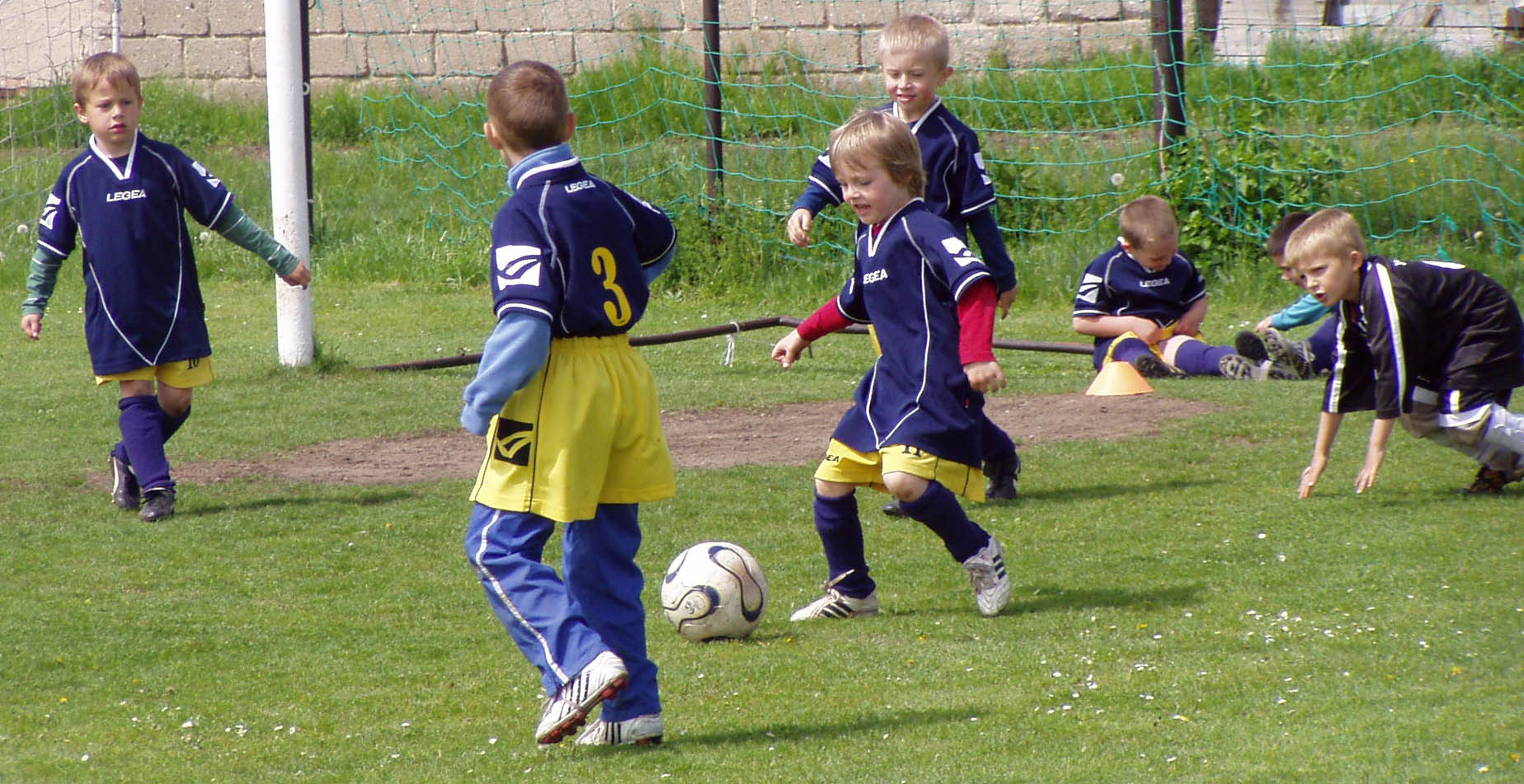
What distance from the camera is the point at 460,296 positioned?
39.9 ft

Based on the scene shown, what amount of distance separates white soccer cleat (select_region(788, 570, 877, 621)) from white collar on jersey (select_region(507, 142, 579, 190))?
5.59 ft

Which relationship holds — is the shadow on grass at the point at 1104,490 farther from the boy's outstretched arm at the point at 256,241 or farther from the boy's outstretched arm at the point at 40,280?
the boy's outstretched arm at the point at 40,280

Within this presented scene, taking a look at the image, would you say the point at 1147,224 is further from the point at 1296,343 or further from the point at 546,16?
the point at 546,16

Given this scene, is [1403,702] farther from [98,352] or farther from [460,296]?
[460,296]

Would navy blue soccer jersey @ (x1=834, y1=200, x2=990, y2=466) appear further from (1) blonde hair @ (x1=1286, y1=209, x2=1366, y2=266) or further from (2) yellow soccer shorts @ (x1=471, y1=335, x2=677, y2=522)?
(1) blonde hair @ (x1=1286, y1=209, x2=1366, y2=266)

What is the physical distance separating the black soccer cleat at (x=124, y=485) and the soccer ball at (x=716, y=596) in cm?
265

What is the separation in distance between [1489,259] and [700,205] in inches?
211

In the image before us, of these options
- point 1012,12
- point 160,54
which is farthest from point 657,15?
point 160,54

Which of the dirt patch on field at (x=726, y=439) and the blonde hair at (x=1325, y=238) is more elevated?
the blonde hair at (x=1325, y=238)

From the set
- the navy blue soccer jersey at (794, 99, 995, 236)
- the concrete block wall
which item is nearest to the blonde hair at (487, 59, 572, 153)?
the navy blue soccer jersey at (794, 99, 995, 236)

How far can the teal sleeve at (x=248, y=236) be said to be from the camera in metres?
6.45

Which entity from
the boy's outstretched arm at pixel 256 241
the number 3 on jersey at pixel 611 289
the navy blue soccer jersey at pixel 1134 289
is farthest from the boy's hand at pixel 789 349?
the navy blue soccer jersey at pixel 1134 289

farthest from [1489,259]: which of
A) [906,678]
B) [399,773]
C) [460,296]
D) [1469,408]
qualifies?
[399,773]

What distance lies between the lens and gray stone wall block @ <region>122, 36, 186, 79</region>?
1639 centimetres
